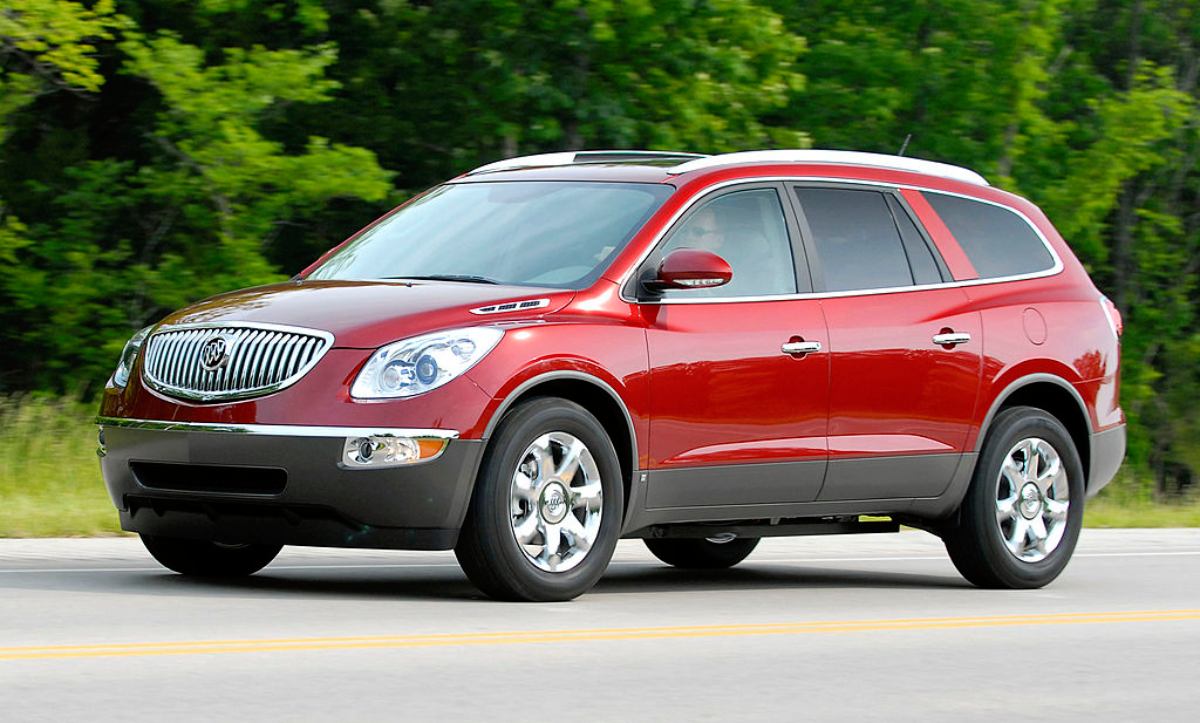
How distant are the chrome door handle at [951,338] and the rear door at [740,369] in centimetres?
76

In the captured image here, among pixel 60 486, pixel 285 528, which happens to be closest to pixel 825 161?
pixel 285 528

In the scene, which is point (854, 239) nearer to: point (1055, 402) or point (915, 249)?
point (915, 249)

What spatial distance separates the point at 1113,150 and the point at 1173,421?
4.93 m

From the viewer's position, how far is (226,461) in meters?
8.44

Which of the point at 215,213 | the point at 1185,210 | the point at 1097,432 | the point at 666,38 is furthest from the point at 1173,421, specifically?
the point at 1097,432

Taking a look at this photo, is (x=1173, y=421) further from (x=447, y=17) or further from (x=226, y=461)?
(x=226, y=461)

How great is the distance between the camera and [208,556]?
9.66m

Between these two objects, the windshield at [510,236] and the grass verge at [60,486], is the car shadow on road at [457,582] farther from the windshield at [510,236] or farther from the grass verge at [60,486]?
the grass verge at [60,486]

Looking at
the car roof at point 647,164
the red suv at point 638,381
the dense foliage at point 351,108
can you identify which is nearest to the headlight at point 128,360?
the red suv at point 638,381

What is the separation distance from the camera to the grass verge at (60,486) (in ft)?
39.4

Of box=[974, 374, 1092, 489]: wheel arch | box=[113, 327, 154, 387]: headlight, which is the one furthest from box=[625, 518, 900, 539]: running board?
box=[113, 327, 154, 387]: headlight

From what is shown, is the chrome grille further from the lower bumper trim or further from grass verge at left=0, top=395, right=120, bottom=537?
grass verge at left=0, top=395, right=120, bottom=537

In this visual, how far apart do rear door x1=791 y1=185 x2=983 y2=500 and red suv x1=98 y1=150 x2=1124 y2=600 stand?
14 millimetres

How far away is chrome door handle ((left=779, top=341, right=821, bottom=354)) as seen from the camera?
31.5ft
